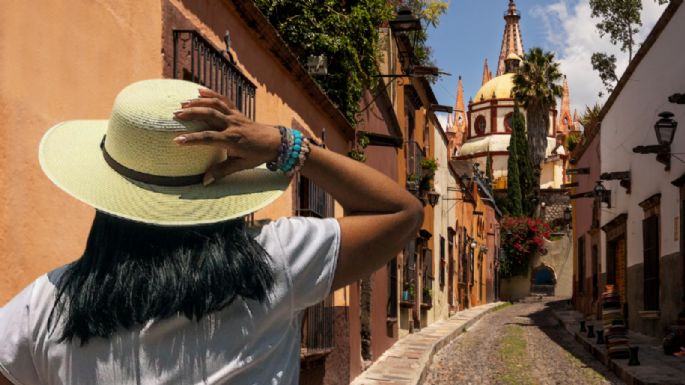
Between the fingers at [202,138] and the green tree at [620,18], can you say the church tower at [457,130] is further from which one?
the fingers at [202,138]

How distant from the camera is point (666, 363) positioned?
42.6ft

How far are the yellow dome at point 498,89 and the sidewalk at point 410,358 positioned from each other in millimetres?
44083

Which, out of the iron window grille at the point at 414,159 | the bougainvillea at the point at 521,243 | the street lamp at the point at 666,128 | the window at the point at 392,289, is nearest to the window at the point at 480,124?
the bougainvillea at the point at 521,243

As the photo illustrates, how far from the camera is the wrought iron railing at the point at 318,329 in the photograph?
8.99 meters

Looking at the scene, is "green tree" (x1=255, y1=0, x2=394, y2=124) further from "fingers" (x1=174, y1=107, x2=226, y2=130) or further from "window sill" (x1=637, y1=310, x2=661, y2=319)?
"fingers" (x1=174, y1=107, x2=226, y2=130)

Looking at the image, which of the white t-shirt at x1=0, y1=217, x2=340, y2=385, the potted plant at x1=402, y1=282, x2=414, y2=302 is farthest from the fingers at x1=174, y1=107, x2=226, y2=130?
the potted plant at x1=402, y1=282, x2=414, y2=302

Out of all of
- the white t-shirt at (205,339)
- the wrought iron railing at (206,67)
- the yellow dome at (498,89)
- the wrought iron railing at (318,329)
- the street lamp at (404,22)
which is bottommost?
the wrought iron railing at (318,329)

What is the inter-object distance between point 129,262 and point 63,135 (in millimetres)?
379

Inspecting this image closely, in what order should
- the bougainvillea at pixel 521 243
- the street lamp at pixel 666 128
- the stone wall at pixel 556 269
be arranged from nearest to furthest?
the street lamp at pixel 666 128 → the bougainvillea at pixel 521 243 → the stone wall at pixel 556 269

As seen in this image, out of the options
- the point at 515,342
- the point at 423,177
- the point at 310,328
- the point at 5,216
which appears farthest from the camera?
the point at 423,177

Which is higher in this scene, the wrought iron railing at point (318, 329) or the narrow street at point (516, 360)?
the wrought iron railing at point (318, 329)

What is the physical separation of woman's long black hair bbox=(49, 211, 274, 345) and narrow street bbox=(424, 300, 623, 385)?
37.4ft

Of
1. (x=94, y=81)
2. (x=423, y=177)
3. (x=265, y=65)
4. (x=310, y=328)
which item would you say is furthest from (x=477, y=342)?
(x=94, y=81)

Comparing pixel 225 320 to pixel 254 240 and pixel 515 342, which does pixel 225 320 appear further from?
pixel 515 342
